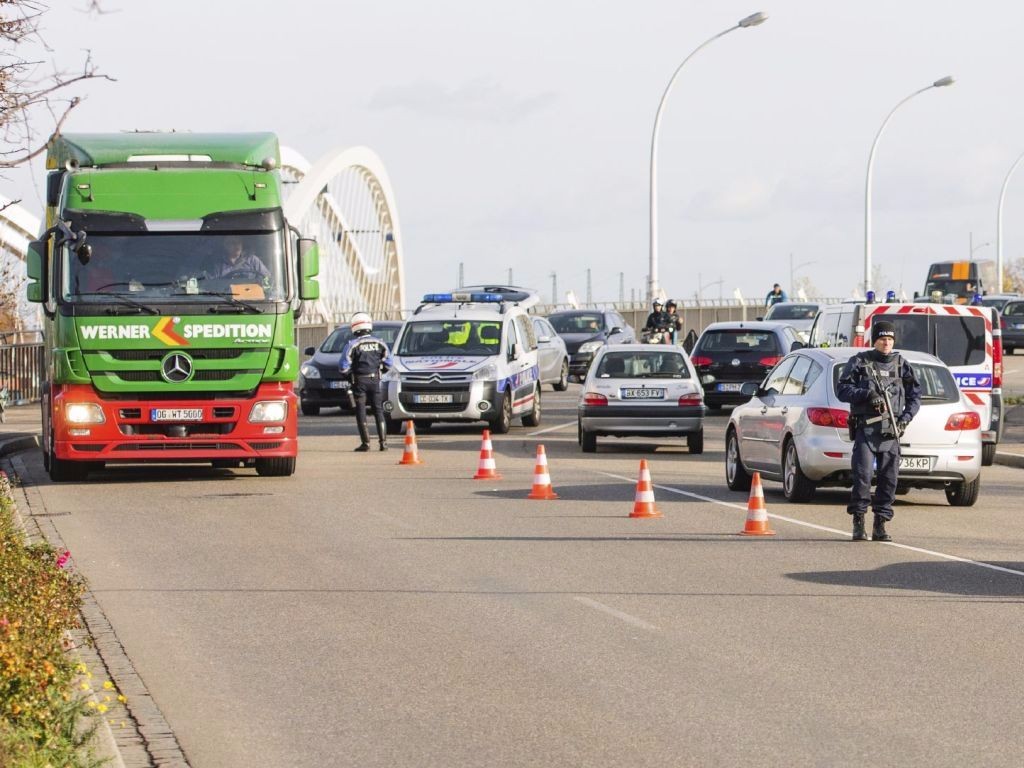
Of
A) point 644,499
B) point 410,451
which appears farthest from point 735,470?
point 410,451

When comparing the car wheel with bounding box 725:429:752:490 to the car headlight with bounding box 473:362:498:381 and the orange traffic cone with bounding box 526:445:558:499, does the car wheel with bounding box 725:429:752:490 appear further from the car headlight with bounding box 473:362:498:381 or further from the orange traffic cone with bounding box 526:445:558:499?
the car headlight with bounding box 473:362:498:381

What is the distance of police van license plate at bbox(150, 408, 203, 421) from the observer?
1947cm

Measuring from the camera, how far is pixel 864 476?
1488 cm

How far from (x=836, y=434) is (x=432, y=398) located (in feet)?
41.1

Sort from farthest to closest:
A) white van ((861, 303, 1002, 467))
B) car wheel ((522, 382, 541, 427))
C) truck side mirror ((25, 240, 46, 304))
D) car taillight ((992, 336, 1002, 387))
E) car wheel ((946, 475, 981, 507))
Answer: car wheel ((522, 382, 541, 427)), car taillight ((992, 336, 1002, 387)), white van ((861, 303, 1002, 467)), truck side mirror ((25, 240, 46, 304)), car wheel ((946, 475, 981, 507))

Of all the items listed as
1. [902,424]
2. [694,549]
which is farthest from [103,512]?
[902,424]

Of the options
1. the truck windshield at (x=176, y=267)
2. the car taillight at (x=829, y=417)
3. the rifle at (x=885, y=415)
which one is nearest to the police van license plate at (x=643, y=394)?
Answer: the truck windshield at (x=176, y=267)

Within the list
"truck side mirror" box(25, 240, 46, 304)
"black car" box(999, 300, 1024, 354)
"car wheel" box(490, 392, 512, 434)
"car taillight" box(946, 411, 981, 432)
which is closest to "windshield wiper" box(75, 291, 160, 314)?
"truck side mirror" box(25, 240, 46, 304)

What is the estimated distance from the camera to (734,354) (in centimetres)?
3281

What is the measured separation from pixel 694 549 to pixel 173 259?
757cm

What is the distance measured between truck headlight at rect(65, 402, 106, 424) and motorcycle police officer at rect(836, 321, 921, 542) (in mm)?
8073

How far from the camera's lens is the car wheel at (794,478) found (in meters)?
17.9

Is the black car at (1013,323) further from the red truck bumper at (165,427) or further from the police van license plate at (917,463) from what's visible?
the police van license plate at (917,463)

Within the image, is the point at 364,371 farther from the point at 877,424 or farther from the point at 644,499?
the point at 877,424
